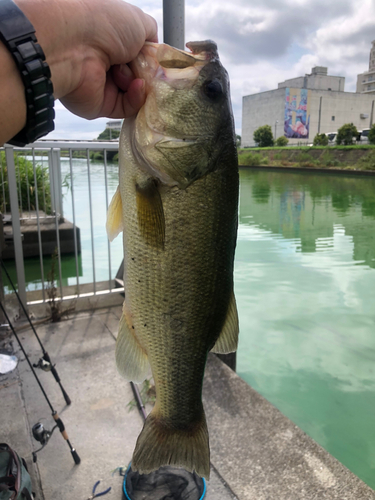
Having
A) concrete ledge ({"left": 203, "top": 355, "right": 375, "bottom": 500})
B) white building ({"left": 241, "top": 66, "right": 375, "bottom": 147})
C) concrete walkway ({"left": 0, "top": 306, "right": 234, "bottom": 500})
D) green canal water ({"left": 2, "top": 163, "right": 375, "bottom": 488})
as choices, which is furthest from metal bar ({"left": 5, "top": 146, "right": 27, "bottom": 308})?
white building ({"left": 241, "top": 66, "right": 375, "bottom": 147})

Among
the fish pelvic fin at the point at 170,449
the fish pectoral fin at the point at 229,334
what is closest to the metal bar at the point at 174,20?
the fish pectoral fin at the point at 229,334

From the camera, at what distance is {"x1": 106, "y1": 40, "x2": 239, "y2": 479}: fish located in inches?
50.3

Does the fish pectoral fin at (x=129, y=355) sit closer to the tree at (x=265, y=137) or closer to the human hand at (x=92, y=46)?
the human hand at (x=92, y=46)

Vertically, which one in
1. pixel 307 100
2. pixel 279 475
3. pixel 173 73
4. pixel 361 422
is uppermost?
pixel 307 100

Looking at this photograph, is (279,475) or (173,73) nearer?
(173,73)

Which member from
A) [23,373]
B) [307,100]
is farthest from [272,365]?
[307,100]

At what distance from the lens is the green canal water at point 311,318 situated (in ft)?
12.0

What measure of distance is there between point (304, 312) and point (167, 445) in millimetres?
4991

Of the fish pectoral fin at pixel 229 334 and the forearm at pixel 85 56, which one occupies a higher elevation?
the forearm at pixel 85 56

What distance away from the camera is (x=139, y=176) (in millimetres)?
1287

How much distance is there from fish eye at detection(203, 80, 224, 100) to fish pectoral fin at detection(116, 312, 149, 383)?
83 cm

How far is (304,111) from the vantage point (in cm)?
7088

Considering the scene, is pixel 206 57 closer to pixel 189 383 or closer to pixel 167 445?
pixel 189 383

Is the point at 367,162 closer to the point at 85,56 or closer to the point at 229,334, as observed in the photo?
the point at 229,334
